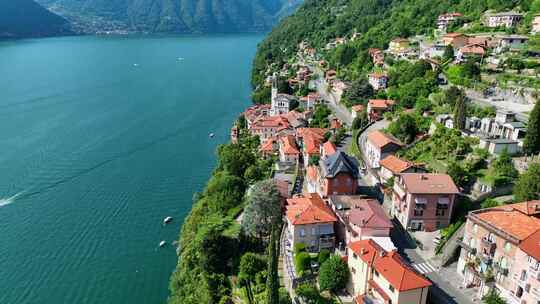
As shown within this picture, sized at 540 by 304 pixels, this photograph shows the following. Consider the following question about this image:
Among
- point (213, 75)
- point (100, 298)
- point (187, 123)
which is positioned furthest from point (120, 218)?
point (213, 75)

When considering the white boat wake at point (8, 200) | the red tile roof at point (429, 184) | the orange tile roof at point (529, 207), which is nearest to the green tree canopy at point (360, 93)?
the red tile roof at point (429, 184)

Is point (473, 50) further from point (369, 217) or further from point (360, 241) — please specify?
point (360, 241)

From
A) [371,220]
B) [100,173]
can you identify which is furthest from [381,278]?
[100,173]

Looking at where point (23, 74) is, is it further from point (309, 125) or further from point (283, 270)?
point (283, 270)

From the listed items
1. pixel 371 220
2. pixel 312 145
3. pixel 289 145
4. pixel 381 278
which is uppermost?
pixel 371 220

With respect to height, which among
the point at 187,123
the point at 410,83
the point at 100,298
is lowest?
the point at 100,298

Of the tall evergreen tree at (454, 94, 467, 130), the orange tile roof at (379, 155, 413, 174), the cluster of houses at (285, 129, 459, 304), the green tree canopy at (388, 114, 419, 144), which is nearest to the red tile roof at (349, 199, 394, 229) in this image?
the cluster of houses at (285, 129, 459, 304)
